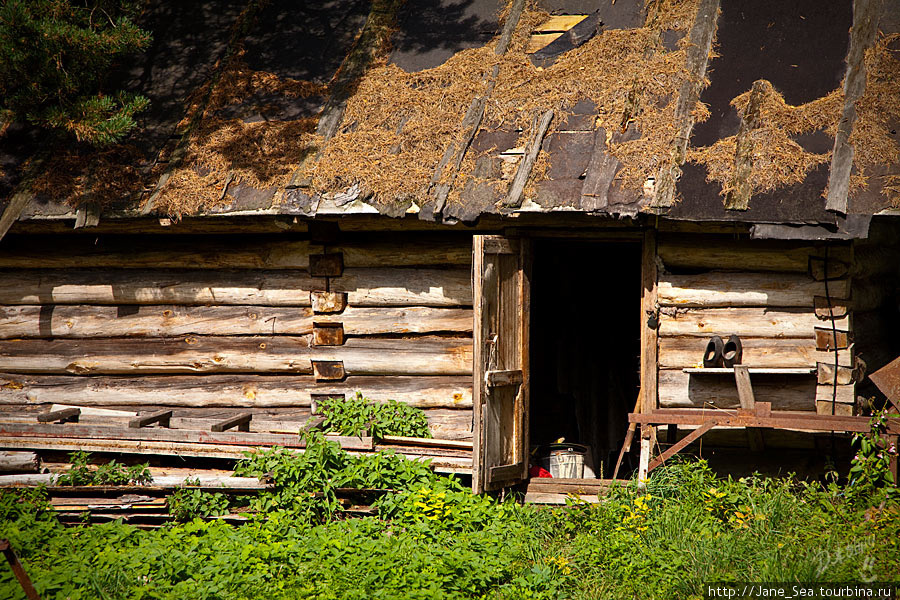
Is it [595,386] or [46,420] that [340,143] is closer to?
[46,420]

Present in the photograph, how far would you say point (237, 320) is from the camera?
328 inches

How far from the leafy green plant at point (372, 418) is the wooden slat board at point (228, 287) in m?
0.98

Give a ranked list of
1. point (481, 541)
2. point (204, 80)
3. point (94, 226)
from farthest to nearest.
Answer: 1. point (204, 80)
2. point (94, 226)
3. point (481, 541)

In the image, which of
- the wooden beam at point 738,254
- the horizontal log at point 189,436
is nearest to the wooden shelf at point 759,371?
the wooden beam at point 738,254

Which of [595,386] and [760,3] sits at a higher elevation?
[760,3]

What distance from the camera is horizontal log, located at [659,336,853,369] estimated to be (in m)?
6.91

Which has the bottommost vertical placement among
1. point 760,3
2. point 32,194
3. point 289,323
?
point 289,323

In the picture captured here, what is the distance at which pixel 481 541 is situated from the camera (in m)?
6.22

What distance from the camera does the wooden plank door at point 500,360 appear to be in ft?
22.5

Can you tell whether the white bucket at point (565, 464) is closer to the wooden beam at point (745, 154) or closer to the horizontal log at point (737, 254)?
the horizontal log at point (737, 254)

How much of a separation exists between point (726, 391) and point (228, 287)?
193 inches

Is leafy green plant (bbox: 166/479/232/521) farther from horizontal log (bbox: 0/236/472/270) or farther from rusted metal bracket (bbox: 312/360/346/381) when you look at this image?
horizontal log (bbox: 0/236/472/270)

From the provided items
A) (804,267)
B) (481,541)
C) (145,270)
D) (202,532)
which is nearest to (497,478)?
(481,541)

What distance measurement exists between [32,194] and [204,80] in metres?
2.24
